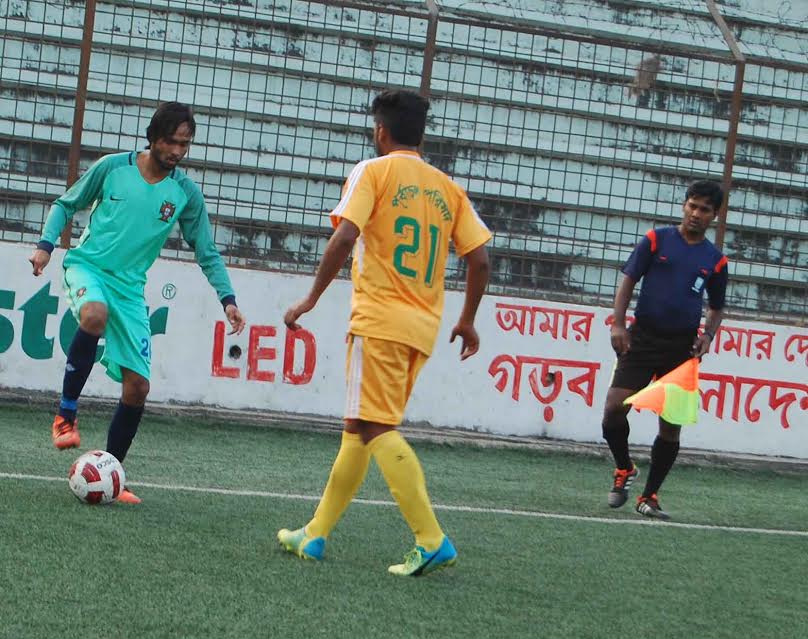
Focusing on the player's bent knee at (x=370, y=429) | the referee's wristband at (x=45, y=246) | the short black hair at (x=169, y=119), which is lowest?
the player's bent knee at (x=370, y=429)

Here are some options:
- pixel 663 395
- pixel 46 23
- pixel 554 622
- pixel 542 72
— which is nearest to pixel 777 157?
pixel 542 72

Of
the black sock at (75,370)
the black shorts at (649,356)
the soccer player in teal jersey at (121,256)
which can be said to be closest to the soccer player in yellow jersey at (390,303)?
the soccer player in teal jersey at (121,256)

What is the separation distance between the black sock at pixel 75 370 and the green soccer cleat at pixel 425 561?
2074mm

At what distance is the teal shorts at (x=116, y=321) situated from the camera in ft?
20.9

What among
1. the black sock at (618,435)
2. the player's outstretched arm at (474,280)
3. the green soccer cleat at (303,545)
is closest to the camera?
the green soccer cleat at (303,545)

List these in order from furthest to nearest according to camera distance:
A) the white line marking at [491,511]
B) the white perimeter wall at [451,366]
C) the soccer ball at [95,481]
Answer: the white perimeter wall at [451,366]
the white line marking at [491,511]
the soccer ball at [95,481]

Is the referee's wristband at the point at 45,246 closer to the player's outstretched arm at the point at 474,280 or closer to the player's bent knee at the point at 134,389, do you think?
the player's bent knee at the point at 134,389

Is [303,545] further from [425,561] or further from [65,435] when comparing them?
[65,435]

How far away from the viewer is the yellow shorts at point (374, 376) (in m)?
5.07

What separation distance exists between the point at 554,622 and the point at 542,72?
7.37m

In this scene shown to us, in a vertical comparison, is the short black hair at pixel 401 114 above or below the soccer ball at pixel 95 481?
above

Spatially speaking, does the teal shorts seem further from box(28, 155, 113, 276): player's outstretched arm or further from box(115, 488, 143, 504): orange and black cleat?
box(115, 488, 143, 504): orange and black cleat

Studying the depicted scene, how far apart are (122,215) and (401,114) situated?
1.77 m

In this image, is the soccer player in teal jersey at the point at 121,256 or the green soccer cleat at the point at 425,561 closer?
the green soccer cleat at the point at 425,561
